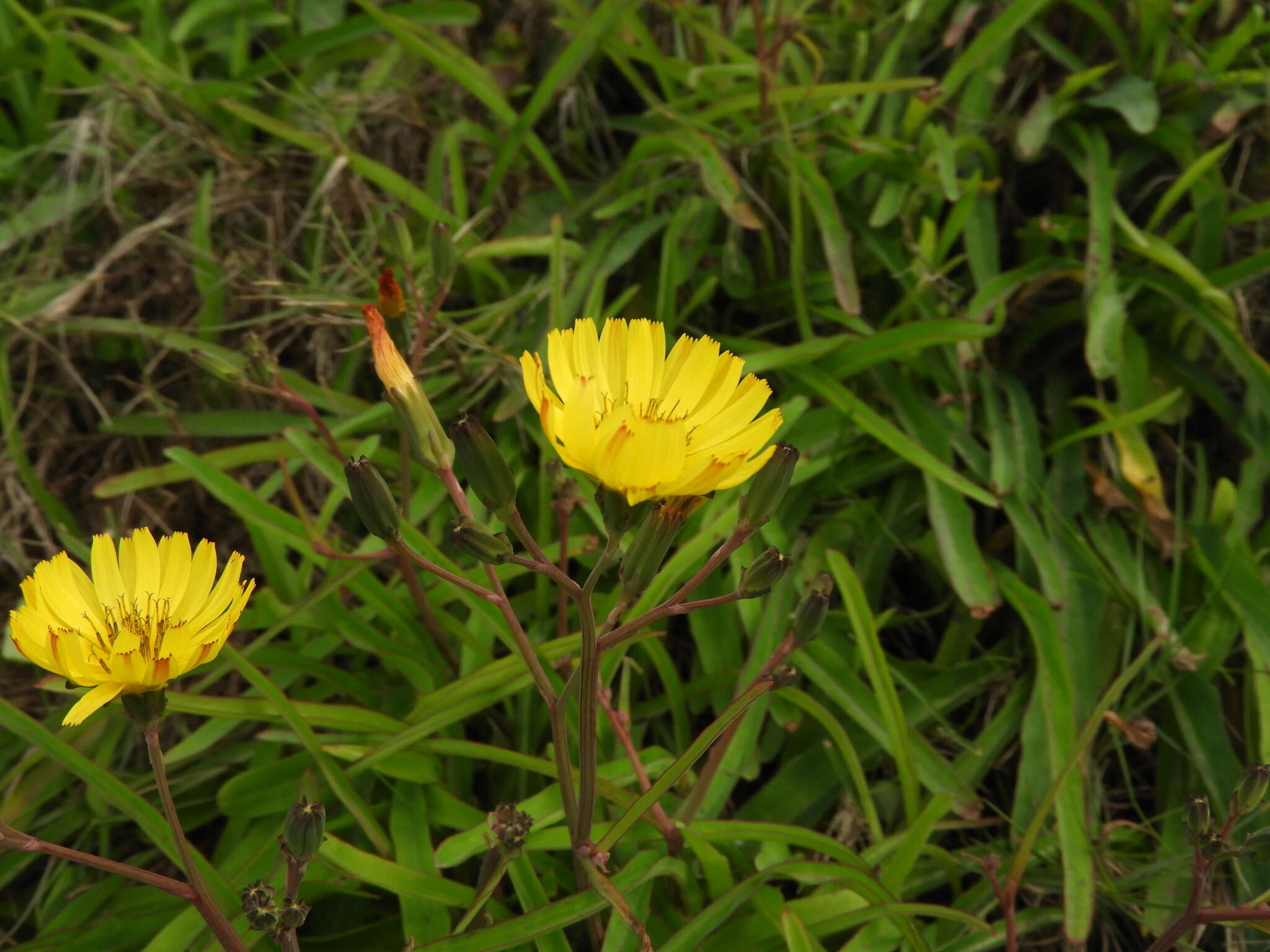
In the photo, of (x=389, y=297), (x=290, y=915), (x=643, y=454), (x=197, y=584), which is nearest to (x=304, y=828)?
(x=290, y=915)

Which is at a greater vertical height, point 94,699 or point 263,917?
point 94,699

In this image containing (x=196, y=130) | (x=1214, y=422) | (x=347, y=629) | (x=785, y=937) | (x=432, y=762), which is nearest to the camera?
(x=785, y=937)

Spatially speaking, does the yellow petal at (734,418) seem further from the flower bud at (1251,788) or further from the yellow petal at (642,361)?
the flower bud at (1251,788)

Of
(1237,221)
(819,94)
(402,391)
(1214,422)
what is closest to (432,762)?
(402,391)

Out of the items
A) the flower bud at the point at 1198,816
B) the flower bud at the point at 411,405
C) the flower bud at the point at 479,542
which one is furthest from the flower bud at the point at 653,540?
the flower bud at the point at 1198,816

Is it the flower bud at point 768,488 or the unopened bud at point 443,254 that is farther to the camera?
the unopened bud at point 443,254

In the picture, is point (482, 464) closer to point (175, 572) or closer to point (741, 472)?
point (741, 472)

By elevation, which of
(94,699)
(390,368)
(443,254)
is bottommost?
(94,699)

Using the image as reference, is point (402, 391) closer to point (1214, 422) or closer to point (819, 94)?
point (819, 94)
